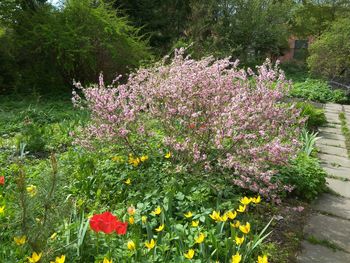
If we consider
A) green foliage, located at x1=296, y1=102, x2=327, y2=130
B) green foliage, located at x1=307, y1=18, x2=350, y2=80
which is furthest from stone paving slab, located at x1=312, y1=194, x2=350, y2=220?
green foliage, located at x1=307, y1=18, x2=350, y2=80

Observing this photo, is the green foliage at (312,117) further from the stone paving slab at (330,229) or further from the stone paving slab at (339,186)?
the stone paving slab at (330,229)

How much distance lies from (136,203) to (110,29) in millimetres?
7307

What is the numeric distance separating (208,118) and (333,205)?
4.90ft

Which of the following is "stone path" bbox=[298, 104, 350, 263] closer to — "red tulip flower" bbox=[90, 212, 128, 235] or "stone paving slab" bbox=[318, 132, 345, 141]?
"stone paving slab" bbox=[318, 132, 345, 141]

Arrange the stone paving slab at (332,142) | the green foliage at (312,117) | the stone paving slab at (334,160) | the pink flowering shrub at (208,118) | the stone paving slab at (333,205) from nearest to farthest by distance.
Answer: the pink flowering shrub at (208,118), the stone paving slab at (333,205), the stone paving slab at (334,160), the stone paving slab at (332,142), the green foliage at (312,117)

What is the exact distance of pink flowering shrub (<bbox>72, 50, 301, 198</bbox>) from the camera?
2955 mm

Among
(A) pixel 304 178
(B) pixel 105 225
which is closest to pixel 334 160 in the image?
(A) pixel 304 178

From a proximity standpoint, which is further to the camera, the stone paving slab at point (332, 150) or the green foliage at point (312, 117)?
the green foliage at point (312, 117)

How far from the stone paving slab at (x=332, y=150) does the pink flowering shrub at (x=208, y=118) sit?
2269 millimetres

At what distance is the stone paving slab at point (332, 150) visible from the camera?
5.33 meters

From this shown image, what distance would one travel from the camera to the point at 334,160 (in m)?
4.99

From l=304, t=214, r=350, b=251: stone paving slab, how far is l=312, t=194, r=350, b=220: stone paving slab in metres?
0.12

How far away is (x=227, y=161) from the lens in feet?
9.92

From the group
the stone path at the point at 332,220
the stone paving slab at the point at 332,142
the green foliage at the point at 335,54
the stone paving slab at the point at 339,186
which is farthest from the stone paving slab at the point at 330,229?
the green foliage at the point at 335,54
